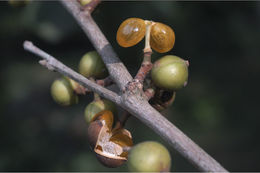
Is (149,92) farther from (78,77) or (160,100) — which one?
(78,77)

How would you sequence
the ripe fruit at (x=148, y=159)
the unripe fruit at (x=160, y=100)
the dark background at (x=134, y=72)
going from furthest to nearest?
the dark background at (x=134, y=72)
the unripe fruit at (x=160, y=100)
the ripe fruit at (x=148, y=159)

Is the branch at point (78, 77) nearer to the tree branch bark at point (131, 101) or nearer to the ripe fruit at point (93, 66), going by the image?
the tree branch bark at point (131, 101)

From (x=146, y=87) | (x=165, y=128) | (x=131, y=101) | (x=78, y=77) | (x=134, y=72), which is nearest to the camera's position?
(x=165, y=128)

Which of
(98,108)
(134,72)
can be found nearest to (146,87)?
(98,108)

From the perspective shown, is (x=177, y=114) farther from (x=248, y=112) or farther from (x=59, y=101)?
(x=59, y=101)

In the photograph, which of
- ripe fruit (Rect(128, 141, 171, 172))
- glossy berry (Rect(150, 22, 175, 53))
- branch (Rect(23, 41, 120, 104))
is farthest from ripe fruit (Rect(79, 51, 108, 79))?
ripe fruit (Rect(128, 141, 171, 172))

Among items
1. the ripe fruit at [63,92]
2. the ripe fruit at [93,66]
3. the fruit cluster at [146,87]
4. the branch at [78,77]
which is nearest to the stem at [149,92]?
the fruit cluster at [146,87]
